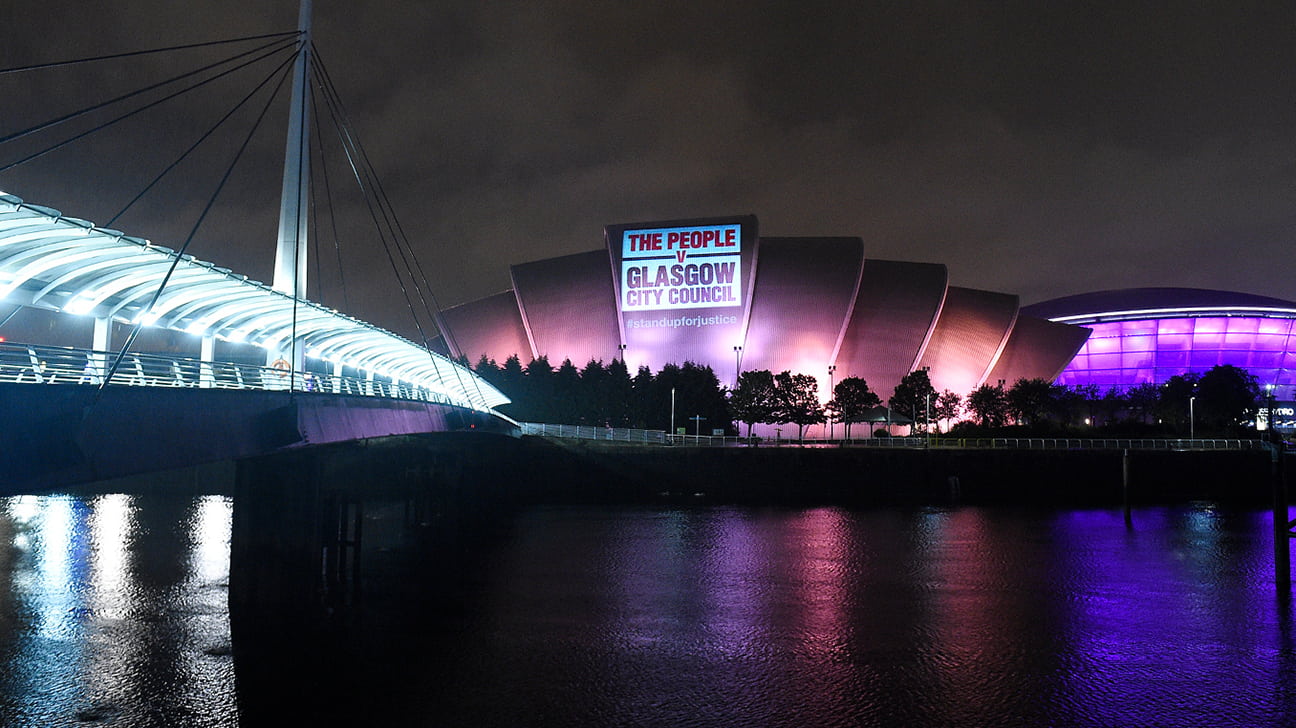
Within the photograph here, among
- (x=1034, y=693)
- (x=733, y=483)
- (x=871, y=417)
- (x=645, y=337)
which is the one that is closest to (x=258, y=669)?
(x=1034, y=693)

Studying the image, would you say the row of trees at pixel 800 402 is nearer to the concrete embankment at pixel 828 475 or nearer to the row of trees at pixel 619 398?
the row of trees at pixel 619 398

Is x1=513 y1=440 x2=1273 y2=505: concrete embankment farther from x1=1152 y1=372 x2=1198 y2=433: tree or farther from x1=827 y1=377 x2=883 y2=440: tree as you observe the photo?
x1=827 y1=377 x2=883 y2=440: tree

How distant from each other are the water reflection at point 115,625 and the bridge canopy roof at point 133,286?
6.59 meters

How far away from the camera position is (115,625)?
19.4 metres

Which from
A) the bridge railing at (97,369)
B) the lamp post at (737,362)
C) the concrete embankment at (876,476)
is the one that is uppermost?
the lamp post at (737,362)

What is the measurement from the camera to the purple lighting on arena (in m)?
86.6

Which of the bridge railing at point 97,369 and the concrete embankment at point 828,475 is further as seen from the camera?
the concrete embankment at point 828,475

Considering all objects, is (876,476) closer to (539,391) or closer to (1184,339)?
(539,391)

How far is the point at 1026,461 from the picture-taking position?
4875 centimetres

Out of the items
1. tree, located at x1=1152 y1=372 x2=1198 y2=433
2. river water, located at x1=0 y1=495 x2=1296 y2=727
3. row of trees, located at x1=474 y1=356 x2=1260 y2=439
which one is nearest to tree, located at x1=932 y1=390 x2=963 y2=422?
row of trees, located at x1=474 y1=356 x2=1260 y2=439

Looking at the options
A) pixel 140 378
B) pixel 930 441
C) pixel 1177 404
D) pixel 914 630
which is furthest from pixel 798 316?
pixel 140 378

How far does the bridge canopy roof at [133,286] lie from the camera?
43.3ft

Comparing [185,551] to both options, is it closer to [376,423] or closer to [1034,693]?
[376,423]

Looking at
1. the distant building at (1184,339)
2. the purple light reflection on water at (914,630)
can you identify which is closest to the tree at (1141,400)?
the distant building at (1184,339)
